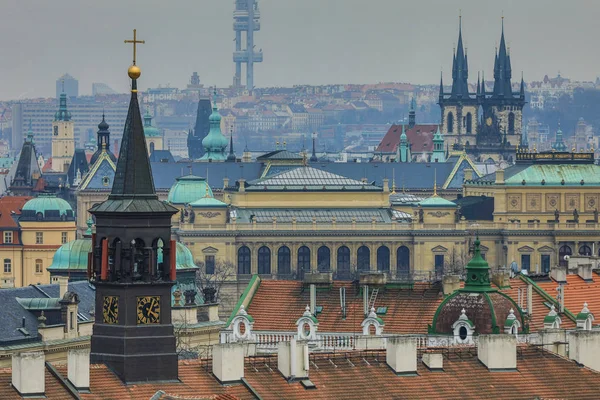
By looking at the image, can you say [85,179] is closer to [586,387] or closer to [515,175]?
[515,175]

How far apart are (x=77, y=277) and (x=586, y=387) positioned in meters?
48.8

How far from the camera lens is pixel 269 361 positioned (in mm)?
50500

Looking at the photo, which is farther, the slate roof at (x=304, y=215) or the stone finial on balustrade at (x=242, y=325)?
the slate roof at (x=304, y=215)

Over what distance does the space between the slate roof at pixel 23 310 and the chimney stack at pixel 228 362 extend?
27.7m

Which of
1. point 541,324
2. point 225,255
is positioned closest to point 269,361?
point 541,324

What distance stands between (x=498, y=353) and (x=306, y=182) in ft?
381

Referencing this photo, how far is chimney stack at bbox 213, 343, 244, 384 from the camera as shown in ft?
158

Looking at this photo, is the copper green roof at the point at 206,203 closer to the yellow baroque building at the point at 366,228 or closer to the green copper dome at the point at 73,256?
the yellow baroque building at the point at 366,228

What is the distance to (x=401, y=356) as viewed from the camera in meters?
51.1

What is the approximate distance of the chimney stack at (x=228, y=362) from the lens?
48094mm

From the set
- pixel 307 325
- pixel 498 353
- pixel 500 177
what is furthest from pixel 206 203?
pixel 498 353

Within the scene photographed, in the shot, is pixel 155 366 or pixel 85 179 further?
pixel 85 179

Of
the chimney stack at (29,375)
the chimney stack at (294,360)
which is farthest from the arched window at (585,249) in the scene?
the chimney stack at (29,375)

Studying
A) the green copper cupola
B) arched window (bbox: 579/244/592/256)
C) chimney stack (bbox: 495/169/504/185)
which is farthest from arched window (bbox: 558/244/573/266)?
the green copper cupola
